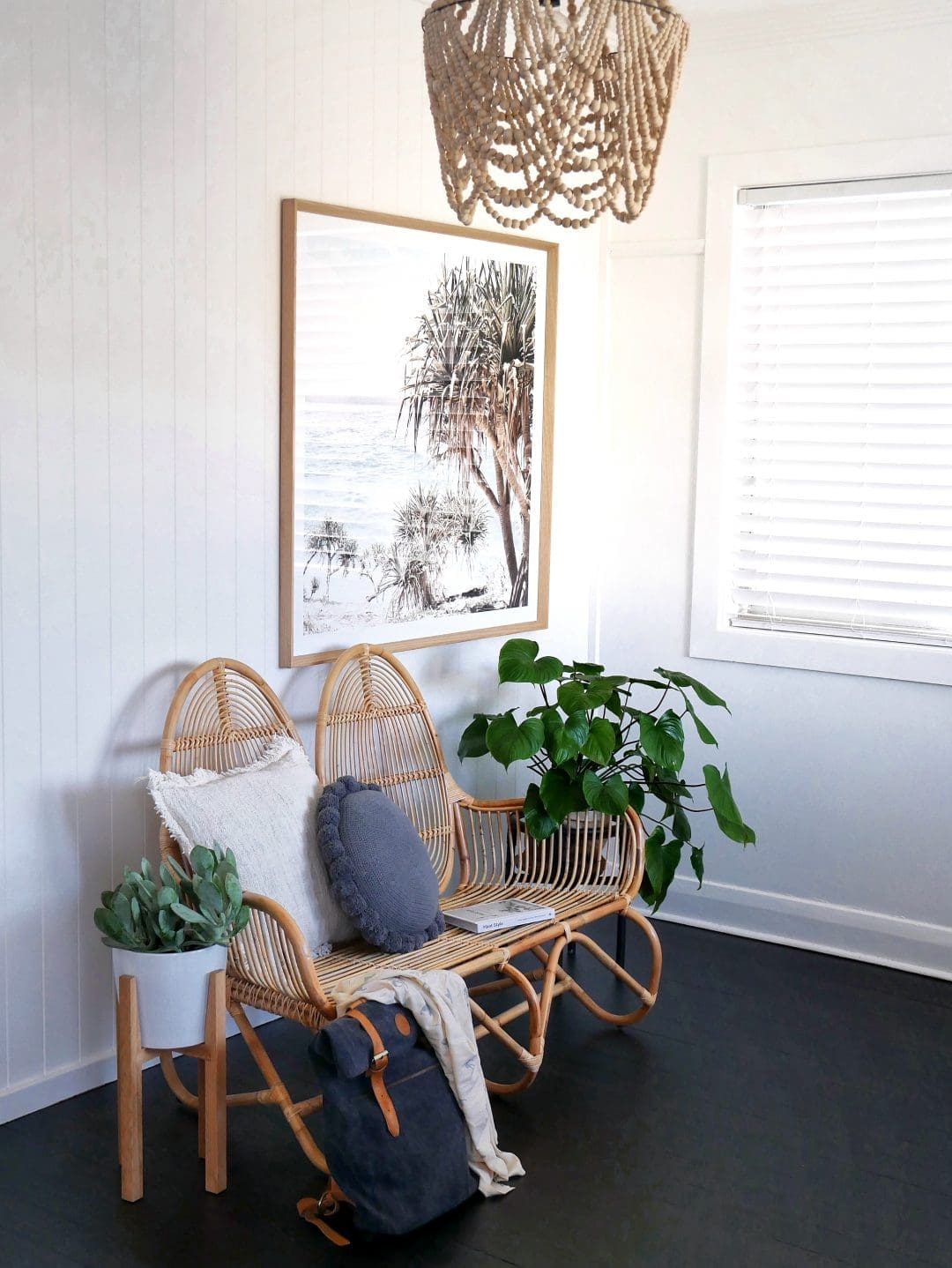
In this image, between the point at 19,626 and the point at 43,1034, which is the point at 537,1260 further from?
the point at 19,626

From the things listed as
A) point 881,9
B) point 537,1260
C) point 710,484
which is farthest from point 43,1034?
point 881,9

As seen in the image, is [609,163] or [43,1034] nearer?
[609,163]

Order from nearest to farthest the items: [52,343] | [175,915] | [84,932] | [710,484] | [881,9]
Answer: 1. [175,915]
2. [52,343]
3. [84,932]
4. [881,9]
5. [710,484]

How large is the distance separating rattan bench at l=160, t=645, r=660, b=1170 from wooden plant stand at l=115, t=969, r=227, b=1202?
0.12 meters

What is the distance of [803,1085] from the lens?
297 centimetres

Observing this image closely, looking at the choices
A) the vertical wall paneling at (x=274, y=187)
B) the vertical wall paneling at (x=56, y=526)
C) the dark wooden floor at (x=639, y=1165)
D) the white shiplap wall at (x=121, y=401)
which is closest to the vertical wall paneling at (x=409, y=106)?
the white shiplap wall at (x=121, y=401)

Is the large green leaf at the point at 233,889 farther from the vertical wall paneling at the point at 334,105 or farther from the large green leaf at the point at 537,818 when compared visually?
the vertical wall paneling at the point at 334,105

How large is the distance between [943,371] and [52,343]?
2.40 meters

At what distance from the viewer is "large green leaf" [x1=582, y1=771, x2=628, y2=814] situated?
10.5 feet

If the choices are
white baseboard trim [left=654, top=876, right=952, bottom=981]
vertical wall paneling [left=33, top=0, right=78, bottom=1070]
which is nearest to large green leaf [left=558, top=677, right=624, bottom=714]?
white baseboard trim [left=654, top=876, right=952, bottom=981]

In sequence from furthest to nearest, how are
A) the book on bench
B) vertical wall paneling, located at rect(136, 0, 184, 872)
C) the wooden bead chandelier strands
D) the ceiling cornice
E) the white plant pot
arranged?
the ceiling cornice < the book on bench < vertical wall paneling, located at rect(136, 0, 184, 872) < the white plant pot < the wooden bead chandelier strands

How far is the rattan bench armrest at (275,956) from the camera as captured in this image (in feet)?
7.92

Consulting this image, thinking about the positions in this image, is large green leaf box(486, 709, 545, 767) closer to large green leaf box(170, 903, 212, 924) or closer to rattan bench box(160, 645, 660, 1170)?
rattan bench box(160, 645, 660, 1170)

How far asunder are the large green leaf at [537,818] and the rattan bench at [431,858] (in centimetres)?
5
